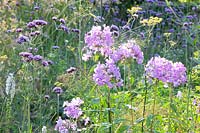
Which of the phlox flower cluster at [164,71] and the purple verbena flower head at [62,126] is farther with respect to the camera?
the purple verbena flower head at [62,126]

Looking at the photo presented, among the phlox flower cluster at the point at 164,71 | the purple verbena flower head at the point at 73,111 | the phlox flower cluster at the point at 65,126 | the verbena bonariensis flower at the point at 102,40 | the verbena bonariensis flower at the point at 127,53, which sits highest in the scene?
the verbena bonariensis flower at the point at 102,40

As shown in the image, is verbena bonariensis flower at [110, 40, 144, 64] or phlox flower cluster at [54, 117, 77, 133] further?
phlox flower cluster at [54, 117, 77, 133]

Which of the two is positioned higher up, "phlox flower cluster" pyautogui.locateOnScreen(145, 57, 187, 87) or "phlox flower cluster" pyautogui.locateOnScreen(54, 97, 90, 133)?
"phlox flower cluster" pyautogui.locateOnScreen(145, 57, 187, 87)

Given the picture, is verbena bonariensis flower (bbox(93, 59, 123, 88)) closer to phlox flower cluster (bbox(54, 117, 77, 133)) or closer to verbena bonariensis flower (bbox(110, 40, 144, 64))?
verbena bonariensis flower (bbox(110, 40, 144, 64))

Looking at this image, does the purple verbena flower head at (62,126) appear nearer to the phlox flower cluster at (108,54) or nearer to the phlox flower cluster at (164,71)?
the phlox flower cluster at (108,54)

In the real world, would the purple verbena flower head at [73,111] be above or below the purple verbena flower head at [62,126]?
above

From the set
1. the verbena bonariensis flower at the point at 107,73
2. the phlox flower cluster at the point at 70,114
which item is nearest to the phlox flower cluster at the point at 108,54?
the verbena bonariensis flower at the point at 107,73

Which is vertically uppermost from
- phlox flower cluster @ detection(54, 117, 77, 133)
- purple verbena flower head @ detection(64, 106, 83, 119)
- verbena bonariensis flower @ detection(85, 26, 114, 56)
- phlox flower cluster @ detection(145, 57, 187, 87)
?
verbena bonariensis flower @ detection(85, 26, 114, 56)

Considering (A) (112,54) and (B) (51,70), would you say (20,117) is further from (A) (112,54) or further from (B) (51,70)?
(A) (112,54)

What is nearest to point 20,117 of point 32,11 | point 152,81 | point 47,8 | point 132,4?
point 152,81

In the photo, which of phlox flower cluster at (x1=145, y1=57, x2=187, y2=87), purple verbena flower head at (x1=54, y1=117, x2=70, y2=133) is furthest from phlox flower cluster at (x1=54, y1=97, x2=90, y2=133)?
phlox flower cluster at (x1=145, y1=57, x2=187, y2=87)

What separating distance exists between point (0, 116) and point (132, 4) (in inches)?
222

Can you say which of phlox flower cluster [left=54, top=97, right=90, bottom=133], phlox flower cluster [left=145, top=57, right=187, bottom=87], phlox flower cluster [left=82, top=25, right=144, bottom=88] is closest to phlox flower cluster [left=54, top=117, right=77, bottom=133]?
phlox flower cluster [left=54, top=97, right=90, bottom=133]

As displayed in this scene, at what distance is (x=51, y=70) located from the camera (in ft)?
18.0
